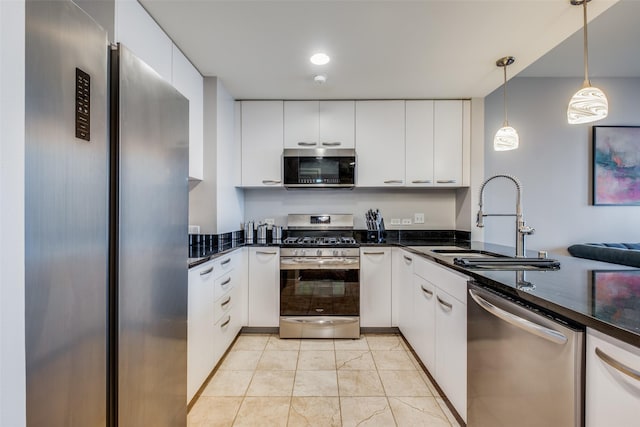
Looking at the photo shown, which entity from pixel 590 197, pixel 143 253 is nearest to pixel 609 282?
pixel 143 253

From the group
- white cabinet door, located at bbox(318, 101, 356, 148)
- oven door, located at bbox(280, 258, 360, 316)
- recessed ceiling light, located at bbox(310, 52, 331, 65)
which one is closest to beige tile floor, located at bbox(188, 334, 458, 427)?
oven door, located at bbox(280, 258, 360, 316)

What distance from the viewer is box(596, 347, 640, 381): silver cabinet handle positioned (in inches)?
24.3

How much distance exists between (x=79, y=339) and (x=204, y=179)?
179cm

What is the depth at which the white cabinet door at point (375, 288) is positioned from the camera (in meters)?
2.65

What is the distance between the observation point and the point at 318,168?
9.20 ft

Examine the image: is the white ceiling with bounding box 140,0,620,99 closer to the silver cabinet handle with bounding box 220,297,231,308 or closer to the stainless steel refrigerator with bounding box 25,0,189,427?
the stainless steel refrigerator with bounding box 25,0,189,427

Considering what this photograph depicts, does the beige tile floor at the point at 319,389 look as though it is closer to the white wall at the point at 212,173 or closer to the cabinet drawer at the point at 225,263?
the cabinet drawer at the point at 225,263

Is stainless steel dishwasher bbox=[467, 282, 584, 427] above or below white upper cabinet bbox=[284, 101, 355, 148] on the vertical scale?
below

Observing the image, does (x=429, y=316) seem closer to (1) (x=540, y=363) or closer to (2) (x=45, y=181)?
(1) (x=540, y=363)

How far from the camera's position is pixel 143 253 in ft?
3.36

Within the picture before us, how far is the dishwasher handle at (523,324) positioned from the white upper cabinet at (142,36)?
2.04m

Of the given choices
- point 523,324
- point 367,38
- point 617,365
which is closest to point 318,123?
point 367,38

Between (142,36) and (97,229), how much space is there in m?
1.28

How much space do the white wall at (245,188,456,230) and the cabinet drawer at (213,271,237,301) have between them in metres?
1.01
